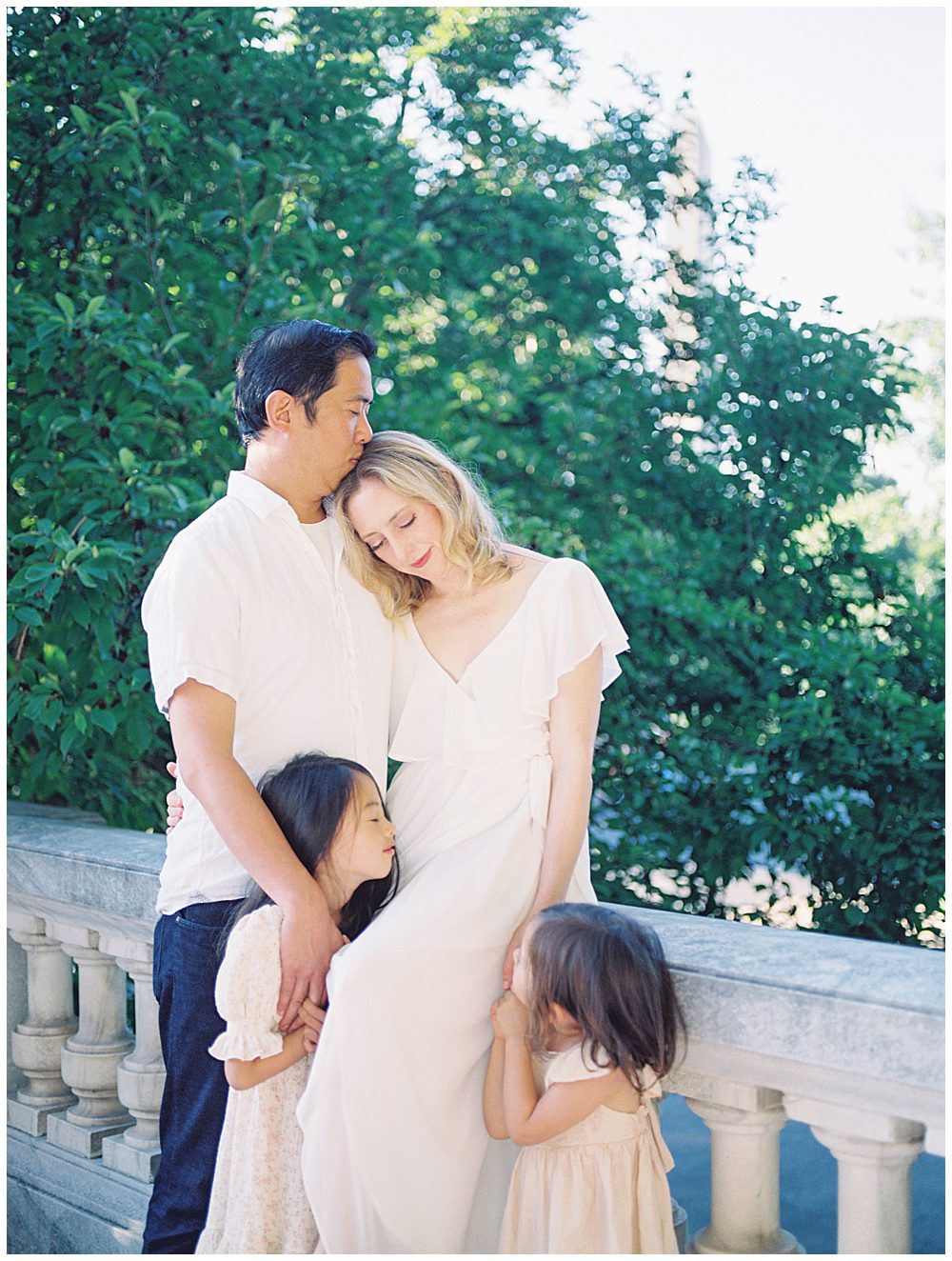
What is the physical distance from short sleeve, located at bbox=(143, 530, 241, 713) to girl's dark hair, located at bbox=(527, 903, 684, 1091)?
2.30 ft

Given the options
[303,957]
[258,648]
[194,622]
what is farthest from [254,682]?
[303,957]

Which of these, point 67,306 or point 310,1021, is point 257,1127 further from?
point 67,306

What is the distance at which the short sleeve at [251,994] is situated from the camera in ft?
6.72

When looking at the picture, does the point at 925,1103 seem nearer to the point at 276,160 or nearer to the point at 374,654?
the point at 374,654

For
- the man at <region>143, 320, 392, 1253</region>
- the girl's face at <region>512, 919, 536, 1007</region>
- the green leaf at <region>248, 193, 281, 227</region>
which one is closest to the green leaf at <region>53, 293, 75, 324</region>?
the green leaf at <region>248, 193, 281, 227</region>

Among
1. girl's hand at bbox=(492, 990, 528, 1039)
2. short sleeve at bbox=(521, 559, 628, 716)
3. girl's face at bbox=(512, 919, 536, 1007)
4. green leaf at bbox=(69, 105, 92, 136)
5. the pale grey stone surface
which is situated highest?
green leaf at bbox=(69, 105, 92, 136)

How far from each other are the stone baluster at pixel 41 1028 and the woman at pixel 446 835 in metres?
1.18

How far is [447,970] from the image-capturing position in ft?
6.69

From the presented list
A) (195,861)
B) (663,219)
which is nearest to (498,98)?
(663,219)

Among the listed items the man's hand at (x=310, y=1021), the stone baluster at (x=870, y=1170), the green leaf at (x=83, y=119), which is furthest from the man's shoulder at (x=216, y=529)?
the green leaf at (x=83, y=119)

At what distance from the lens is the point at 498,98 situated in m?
5.93

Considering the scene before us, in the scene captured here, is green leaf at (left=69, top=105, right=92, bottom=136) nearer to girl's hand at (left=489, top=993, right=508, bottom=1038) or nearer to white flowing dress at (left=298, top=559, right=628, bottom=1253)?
white flowing dress at (left=298, top=559, right=628, bottom=1253)

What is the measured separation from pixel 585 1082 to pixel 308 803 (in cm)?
64

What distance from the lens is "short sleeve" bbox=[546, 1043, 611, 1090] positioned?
6.30 feet
